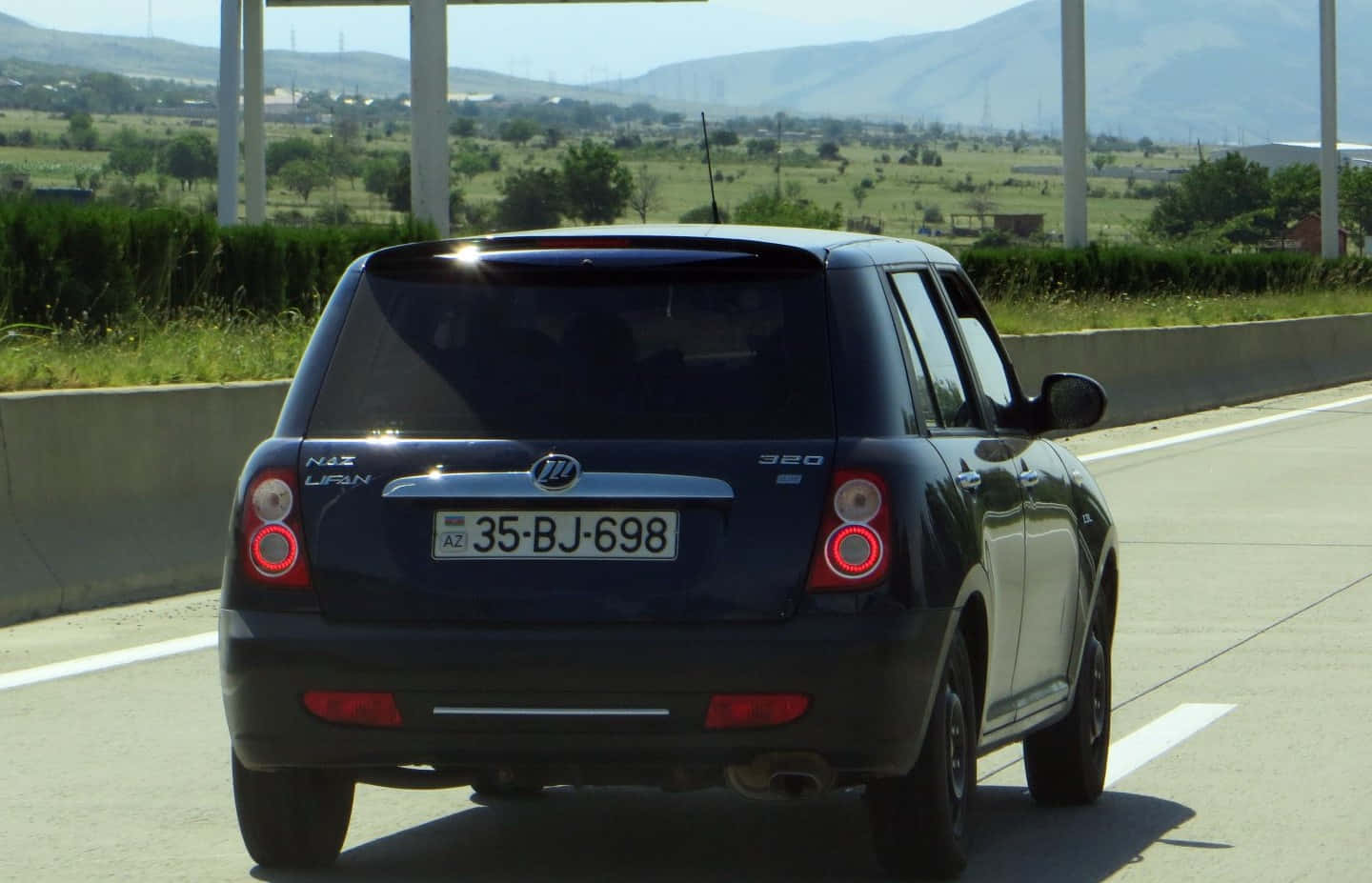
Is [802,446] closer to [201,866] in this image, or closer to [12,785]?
[201,866]

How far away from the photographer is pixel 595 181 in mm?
42812

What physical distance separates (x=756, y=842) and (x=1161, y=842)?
107 cm

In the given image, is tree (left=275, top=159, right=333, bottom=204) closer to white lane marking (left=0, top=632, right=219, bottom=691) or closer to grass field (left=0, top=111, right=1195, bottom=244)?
grass field (left=0, top=111, right=1195, bottom=244)

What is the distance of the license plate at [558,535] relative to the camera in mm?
5453

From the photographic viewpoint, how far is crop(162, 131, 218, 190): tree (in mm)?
85000

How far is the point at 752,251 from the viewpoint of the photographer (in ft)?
18.9

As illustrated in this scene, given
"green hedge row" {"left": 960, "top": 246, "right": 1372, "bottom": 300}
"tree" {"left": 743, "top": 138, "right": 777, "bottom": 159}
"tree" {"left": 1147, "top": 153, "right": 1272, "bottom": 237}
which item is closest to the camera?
"green hedge row" {"left": 960, "top": 246, "right": 1372, "bottom": 300}

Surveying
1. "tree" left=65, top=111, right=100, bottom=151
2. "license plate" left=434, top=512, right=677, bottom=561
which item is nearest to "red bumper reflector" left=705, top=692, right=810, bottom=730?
"license plate" left=434, top=512, right=677, bottom=561

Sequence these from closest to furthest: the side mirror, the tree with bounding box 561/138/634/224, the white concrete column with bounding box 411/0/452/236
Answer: the side mirror → the white concrete column with bounding box 411/0/452/236 → the tree with bounding box 561/138/634/224

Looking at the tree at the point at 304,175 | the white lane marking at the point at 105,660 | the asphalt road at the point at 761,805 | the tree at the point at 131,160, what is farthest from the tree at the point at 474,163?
the asphalt road at the point at 761,805

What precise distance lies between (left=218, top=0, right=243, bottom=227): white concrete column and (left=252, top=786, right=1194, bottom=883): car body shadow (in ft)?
80.4

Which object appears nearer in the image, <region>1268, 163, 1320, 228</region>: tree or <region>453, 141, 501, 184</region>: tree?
<region>453, 141, 501, 184</region>: tree

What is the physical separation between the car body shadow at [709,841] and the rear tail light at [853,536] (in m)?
0.95

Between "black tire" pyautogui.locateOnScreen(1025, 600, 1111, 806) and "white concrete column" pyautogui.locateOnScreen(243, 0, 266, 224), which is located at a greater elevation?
"white concrete column" pyautogui.locateOnScreen(243, 0, 266, 224)
